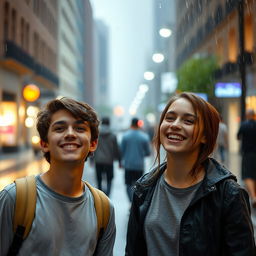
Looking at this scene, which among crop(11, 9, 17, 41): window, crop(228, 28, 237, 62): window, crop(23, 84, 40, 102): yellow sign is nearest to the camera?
crop(23, 84, 40, 102): yellow sign

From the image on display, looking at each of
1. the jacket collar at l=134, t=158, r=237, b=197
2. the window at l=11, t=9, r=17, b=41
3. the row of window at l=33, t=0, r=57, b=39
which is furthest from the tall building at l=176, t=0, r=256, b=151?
the jacket collar at l=134, t=158, r=237, b=197

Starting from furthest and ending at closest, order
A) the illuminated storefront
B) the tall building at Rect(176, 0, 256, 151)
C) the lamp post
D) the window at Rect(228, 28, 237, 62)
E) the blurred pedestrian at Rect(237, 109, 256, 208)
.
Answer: the window at Rect(228, 28, 237, 62) → the illuminated storefront → the tall building at Rect(176, 0, 256, 151) → the lamp post → the blurred pedestrian at Rect(237, 109, 256, 208)

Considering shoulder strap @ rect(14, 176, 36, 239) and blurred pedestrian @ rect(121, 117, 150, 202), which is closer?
shoulder strap @ rect(14, 176, 36, 239)

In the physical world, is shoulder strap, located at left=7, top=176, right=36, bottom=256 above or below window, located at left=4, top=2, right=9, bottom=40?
below

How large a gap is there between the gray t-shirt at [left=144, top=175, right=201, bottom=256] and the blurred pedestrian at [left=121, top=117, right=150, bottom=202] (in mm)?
7046

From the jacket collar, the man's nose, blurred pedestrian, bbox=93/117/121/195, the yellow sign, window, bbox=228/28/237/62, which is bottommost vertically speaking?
blurred pedestrian, bbox=93/117/121/195

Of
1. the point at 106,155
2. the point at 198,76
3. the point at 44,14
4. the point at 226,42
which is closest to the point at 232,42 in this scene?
the point at 226,42

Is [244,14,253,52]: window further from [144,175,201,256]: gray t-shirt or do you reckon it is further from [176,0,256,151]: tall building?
[144,175,201,256]: gray t-shirt

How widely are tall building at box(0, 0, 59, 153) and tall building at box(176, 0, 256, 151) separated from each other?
10850mm

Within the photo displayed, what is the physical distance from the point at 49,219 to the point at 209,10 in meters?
40.9

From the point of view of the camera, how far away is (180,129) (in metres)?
2.76

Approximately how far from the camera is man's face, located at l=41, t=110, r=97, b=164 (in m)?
2.66

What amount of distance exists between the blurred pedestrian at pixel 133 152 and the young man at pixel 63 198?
704 centimetres

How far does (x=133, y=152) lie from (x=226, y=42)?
27.0 metres
